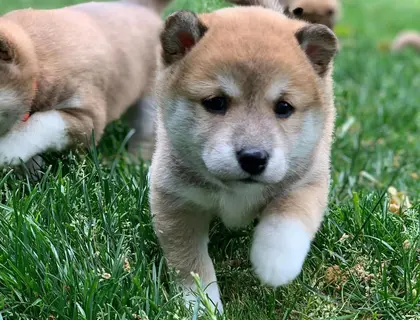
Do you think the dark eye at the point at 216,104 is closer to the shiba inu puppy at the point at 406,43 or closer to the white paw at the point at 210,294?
the white paw at the point at 210,294

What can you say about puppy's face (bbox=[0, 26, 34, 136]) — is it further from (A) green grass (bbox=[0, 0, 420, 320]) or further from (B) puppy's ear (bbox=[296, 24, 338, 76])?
(B) puppy's ear (bbox=[296, 24, 338, 76])

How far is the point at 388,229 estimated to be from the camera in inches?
126

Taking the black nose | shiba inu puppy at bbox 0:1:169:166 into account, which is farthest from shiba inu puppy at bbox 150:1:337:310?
shiba inu puppy at bbox 0:1:169:166

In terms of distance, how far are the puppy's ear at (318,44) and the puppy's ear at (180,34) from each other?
1.47 feet

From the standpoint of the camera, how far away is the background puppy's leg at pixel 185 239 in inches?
112

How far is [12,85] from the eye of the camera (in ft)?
Answer: 12.0

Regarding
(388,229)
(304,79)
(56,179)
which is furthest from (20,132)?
(388,229)

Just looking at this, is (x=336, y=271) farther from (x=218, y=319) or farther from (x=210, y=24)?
(x=210, y=24)

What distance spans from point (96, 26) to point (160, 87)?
1.77m

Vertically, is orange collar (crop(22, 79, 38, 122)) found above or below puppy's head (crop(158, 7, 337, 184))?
below

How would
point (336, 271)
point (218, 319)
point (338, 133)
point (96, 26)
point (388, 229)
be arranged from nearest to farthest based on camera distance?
point (218, 319) < point (336, 271) < point (388, 229) < point (96, 26) < point (338, 133)

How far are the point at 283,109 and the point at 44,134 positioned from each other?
1.73 metres

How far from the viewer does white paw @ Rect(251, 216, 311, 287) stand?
252 cm

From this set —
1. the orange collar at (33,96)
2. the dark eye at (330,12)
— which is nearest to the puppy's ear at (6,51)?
the orange collar at (33,96)
